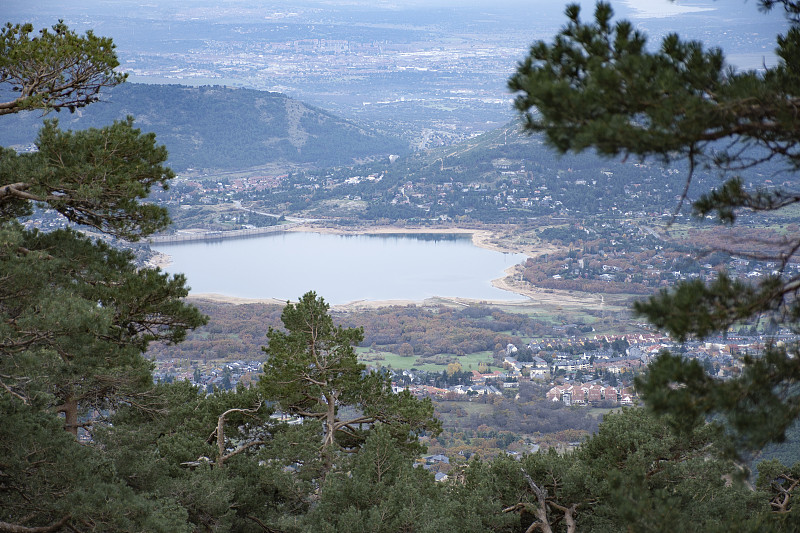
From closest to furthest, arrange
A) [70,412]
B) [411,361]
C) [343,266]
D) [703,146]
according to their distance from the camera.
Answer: [703,146], [70,412], [411,361], [343,266]

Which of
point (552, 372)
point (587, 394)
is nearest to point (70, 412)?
point (587, 394)

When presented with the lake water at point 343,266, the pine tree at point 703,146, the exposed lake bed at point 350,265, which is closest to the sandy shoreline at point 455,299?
the exposed lake bed at point 350,265

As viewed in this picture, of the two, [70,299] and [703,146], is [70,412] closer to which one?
[70,299]

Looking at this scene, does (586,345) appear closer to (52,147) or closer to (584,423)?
(584,423)

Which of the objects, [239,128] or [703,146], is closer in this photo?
[703,146]

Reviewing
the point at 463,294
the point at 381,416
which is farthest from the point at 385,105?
the point at 381,416

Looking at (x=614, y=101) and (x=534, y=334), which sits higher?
(x=614, y=101)

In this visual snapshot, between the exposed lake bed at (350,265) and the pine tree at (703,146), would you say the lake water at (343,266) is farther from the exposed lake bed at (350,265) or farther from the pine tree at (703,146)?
the pine tree at (703,146)
